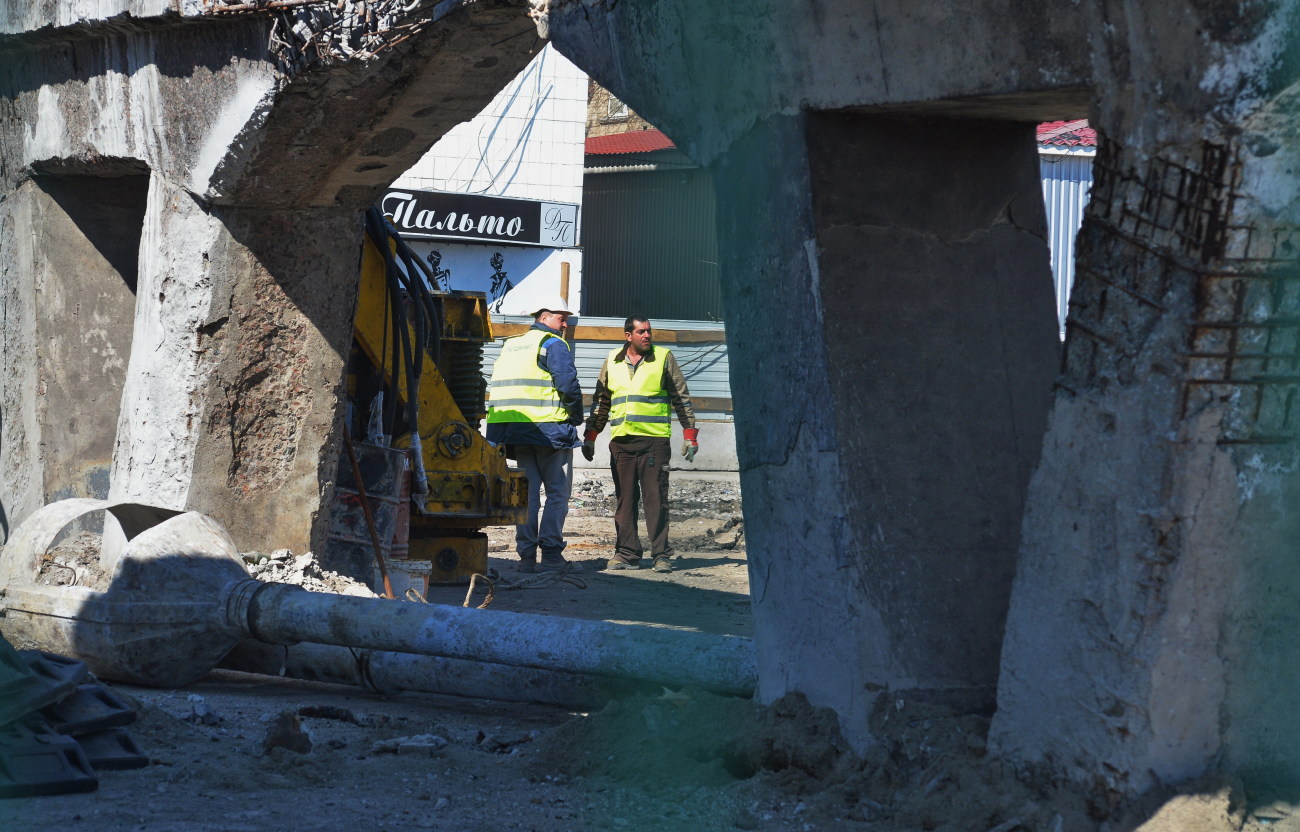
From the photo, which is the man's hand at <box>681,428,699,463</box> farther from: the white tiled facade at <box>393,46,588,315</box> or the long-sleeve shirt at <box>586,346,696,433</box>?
the white tiled facade at <box>393,46,588,315</box>

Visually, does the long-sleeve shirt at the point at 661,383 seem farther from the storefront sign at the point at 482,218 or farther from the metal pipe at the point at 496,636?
the storefront sign at the point at 482,218

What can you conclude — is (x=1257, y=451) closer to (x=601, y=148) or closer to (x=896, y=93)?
(x=896, y=93)

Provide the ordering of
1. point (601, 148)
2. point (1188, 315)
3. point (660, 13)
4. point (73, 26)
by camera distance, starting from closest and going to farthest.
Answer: point (1188, 315)
point (660, 13)
point (73, 26)
point (601, 148)

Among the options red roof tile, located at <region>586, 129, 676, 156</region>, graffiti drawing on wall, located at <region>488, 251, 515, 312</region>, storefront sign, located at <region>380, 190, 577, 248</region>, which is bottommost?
graffiti drawing on wall, located at <region>488, 251, 515, 312</region>

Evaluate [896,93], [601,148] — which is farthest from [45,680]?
[601,148]

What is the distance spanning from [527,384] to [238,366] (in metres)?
3.67

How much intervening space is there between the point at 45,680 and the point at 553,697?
1.61 metres

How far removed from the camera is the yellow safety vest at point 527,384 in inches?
385

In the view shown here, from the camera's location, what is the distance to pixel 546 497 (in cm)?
1005

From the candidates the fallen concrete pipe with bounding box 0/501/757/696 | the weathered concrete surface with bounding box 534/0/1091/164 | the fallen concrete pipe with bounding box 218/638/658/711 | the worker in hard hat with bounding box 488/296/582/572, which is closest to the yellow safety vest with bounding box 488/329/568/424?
the worker in hard hat with bounding box 488/296/582/572

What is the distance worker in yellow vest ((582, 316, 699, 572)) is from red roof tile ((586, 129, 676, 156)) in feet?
34.0

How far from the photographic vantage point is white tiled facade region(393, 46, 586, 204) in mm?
16688

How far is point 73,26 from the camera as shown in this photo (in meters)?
6.29

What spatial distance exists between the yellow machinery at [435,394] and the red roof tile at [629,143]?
11.9m
